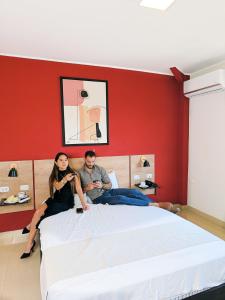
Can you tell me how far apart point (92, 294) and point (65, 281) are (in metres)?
0.21

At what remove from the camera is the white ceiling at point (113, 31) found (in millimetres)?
1918

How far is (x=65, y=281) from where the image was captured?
4.67 feet

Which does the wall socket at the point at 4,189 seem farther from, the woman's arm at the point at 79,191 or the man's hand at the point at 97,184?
the man's hand at the point at 97,184

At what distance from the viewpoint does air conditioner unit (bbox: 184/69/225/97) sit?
10.4ft

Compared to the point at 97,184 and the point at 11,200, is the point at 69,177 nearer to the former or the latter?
the point at 97,184

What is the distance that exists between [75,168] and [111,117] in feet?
3.41

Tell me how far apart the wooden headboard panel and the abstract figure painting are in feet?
1.01

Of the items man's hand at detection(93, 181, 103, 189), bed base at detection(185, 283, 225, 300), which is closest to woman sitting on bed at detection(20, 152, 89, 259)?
man's hand at detection(93, 181, 103, 189)

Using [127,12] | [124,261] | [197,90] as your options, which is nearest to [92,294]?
[124,261]

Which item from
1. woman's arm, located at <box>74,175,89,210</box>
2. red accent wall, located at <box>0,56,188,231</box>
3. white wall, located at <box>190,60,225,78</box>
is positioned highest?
white wall, located at <box>190,60,225,78</box>

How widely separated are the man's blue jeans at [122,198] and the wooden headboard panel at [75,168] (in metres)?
0.40

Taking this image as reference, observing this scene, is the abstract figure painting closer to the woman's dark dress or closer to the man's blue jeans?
the woman's dark dress

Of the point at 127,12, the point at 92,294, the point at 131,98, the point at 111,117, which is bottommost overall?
the point at 92,294

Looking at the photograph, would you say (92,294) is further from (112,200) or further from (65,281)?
(112,200)
